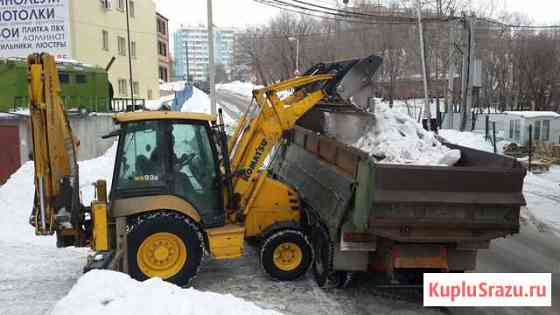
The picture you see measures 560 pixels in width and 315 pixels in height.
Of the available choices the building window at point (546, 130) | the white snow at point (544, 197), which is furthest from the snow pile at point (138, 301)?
the building window at point (546, 130)

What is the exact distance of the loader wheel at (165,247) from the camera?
268 inches

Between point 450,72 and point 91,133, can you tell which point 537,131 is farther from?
point 91,133

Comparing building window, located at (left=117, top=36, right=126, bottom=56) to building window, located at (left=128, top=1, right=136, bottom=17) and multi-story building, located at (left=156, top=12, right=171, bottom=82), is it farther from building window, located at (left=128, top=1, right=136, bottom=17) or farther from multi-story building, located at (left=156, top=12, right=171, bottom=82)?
multi-story building, located at (left=156, top=12, right=171, bottom=82)

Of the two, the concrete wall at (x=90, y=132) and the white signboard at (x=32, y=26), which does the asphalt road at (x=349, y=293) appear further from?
the white signboard at (x=32, y=26)

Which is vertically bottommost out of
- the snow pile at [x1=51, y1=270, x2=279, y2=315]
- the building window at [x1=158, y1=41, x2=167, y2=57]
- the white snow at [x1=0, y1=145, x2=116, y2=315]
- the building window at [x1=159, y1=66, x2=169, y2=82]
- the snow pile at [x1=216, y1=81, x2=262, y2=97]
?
the white snow at [x1=0, y1=145, x2=116, y2=315]

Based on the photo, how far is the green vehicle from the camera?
65.9 feet

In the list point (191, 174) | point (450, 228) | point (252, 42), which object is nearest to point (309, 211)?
point (191, 174)

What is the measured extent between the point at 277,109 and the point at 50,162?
3099 millimetres

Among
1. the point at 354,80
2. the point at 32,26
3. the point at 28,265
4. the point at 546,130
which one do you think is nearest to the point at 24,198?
the point at 28,265

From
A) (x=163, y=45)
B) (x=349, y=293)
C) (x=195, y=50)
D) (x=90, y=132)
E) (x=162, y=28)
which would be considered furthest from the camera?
(x=195, y=50)

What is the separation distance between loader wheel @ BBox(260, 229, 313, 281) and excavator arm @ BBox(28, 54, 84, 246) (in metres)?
2.46

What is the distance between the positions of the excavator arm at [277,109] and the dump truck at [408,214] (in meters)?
0.95

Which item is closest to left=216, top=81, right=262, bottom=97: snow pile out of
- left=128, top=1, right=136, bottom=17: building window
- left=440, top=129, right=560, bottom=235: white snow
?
left=128, top=1, right=136, bottom=17: building window

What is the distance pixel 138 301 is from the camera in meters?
4.92
